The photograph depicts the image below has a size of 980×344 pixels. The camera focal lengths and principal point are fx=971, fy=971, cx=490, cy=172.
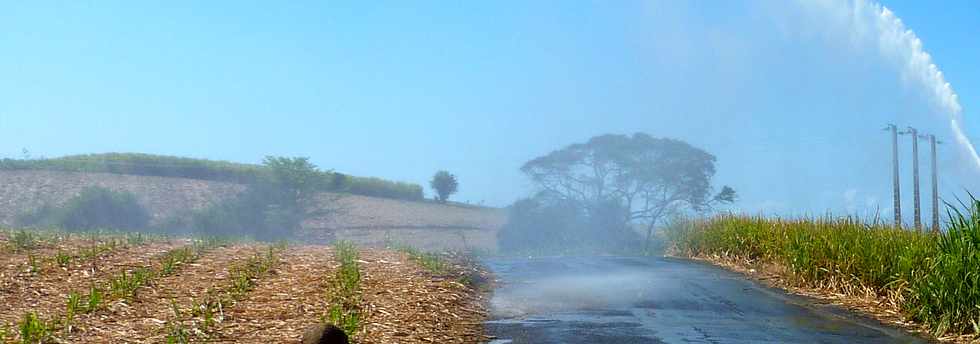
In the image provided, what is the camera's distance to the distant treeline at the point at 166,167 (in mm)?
56531

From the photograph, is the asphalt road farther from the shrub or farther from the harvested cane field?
the shrub

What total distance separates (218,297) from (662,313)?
562 cm

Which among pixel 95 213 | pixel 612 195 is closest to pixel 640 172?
pixel 612 195

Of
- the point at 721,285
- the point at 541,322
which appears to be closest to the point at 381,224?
the point at 721,285

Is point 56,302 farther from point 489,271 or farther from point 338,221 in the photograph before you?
point 338,221

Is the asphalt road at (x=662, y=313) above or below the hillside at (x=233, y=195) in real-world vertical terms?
below

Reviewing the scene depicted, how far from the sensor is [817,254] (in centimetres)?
1638

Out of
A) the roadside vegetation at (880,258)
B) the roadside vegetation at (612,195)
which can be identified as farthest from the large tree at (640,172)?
the roadside vegetation at (880,258)

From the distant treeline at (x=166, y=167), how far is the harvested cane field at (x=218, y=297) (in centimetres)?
3895

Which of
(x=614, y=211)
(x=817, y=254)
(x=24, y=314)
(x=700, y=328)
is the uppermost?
(x=614, y=211)

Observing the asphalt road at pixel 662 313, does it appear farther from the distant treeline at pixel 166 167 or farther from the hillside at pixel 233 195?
the distant treeline at pixel 166 167

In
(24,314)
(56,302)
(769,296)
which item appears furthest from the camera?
(769,296)

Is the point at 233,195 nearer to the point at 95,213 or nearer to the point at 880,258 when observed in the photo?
the point at 95,213

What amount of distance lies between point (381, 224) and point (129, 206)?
13.7 m
